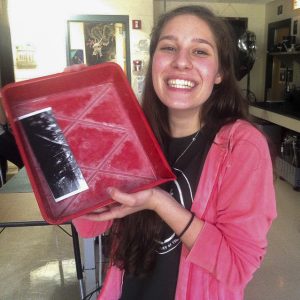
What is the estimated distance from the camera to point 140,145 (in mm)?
839

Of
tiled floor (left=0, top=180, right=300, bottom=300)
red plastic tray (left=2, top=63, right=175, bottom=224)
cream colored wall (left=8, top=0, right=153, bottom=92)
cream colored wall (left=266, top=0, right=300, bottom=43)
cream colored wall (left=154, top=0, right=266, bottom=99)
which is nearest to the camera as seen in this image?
red plastic tray (left=2, top=63, right=175, bottom=224)

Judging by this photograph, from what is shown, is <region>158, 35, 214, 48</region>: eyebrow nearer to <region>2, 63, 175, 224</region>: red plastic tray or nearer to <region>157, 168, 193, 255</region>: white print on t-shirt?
<region>2, 63, 175, 224</region>: red plastic tray

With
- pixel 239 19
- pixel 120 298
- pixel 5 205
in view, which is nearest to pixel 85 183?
pixel 120 298

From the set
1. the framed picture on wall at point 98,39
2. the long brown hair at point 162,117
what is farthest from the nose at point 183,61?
the framed picture on wall at point 98,39

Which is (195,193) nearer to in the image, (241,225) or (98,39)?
(241,225)

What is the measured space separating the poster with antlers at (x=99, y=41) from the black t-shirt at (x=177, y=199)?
3.85 m

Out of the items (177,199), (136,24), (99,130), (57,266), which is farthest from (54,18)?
(177,199)

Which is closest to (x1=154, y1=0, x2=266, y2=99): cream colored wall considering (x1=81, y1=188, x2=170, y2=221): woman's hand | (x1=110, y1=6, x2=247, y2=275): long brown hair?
(x1=110, y1=6, x2=247, y2=275): long brown hair

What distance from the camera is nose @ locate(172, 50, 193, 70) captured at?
79 cm

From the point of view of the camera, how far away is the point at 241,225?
68cm

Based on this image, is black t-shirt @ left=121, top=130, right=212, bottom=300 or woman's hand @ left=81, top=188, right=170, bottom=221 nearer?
woman's hand @ left=81, top=188, right=170, bottom=221

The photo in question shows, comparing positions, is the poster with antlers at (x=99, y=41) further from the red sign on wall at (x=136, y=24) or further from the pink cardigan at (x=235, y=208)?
the pink cardigan at (x=235, y=208)

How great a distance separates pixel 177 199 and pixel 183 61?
0.34 meters

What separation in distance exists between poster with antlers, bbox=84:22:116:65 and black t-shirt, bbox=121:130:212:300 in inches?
152
